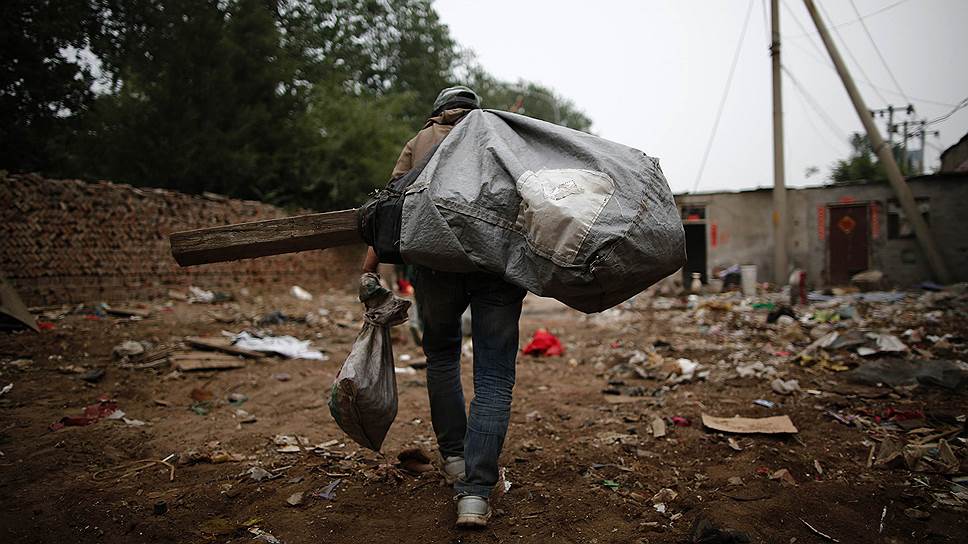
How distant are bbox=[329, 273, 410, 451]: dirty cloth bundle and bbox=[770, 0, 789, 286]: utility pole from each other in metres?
12.5

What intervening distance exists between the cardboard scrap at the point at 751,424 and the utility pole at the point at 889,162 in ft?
35.0

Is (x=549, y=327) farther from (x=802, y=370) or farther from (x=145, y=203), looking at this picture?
(x=145, y=203)

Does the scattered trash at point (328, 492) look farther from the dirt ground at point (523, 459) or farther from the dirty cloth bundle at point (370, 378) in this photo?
the dirty cloth bundle at point (370, 378)

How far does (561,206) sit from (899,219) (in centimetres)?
1498

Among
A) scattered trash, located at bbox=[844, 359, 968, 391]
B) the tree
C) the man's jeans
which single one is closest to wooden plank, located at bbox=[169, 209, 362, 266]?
the man's jeans

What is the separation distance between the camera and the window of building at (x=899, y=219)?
40.8 ft

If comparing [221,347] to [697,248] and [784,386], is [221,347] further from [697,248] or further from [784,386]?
[697,248]

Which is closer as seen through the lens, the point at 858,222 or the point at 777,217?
the point at 777,217

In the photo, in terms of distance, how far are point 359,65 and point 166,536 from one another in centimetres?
2386

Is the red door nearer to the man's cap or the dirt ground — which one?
the dirt ground

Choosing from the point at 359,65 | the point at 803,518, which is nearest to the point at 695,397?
the point at 803,518

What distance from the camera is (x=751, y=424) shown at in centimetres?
273

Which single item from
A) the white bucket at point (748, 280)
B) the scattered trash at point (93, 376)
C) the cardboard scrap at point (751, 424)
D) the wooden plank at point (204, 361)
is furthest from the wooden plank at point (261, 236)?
the white bucket at point (748, 280)

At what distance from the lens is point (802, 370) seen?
3.98 m
